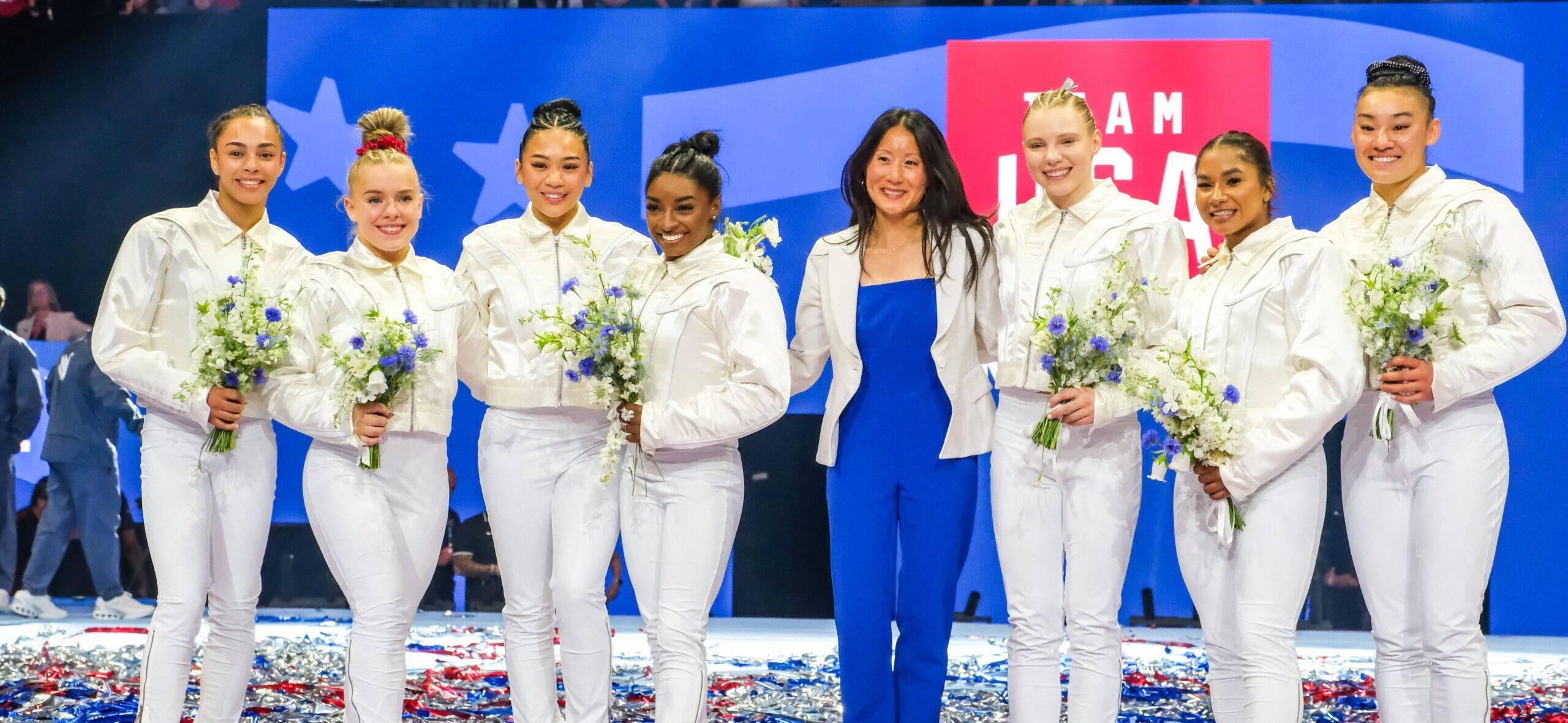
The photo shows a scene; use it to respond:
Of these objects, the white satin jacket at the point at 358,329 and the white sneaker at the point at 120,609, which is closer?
the white satin jacket at the point at 358,329

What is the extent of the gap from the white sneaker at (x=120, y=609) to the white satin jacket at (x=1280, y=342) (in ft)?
18.0

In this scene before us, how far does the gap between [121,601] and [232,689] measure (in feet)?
10.7

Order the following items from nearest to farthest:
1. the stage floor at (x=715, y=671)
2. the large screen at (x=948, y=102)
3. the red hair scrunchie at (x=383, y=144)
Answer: the red hair scrunchie at (x=383, y=144) → the stage floor at (x=715, y=671) → the large screen at (x=948, y=102)

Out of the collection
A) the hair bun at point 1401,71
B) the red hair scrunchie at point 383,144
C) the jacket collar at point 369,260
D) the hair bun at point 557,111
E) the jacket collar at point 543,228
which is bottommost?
the jacket collar at point 369,260

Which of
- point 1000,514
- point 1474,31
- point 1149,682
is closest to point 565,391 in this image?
point 1000,514

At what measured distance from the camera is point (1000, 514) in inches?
147

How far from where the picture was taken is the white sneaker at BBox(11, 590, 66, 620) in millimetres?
6699

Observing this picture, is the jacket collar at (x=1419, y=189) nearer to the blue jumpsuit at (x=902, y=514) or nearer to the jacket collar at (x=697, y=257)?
the blue jumpsuit at (x=902, y=514)

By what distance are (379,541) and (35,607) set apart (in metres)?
4.11

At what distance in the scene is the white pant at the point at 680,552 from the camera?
361 cm

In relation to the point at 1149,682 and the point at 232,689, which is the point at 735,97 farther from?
the point at 232,689

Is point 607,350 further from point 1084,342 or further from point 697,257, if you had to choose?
point 1084,342

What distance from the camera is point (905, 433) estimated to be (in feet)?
12.3

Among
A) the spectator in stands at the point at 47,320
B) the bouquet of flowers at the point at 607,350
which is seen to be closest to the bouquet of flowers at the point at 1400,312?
the bouquet of flowers at the point at 607,350
